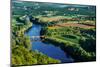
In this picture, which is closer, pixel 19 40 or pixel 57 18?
pixel 19 40

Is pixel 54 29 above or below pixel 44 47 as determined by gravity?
above

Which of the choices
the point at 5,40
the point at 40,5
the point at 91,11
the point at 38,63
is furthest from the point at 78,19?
the point at 5,40

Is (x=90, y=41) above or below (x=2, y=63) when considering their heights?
above

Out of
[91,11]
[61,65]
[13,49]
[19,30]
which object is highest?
[91,11]

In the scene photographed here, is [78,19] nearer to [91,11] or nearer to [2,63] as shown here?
[91,11]
